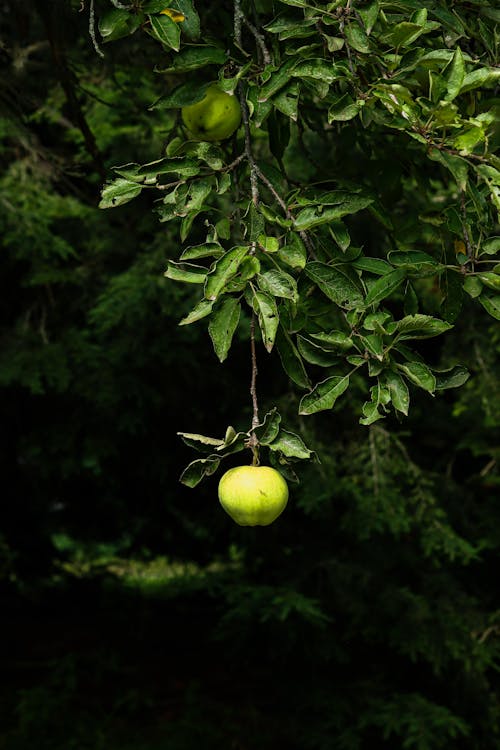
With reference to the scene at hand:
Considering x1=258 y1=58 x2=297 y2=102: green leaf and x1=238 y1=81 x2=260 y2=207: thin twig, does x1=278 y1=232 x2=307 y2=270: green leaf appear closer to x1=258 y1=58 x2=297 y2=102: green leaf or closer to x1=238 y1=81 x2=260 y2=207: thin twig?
x1=238 y1=81 x2=260 y2=207: thin twig

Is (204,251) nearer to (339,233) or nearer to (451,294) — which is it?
(339,233)

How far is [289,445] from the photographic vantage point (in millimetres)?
1222

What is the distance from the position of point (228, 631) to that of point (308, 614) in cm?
74

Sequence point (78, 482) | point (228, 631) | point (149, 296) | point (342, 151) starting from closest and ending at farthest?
point (342, 151)
point (149, 296)
point (228, 631)
point (78, 482)

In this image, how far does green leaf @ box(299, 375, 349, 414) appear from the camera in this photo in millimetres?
1266

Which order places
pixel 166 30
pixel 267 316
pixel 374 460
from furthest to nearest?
pixel 374 460, pixel 166 30, pixel 267 316

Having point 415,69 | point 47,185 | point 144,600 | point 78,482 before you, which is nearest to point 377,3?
point 415,69

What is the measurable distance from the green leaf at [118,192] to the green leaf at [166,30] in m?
0.20

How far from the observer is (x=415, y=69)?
1.37 meters

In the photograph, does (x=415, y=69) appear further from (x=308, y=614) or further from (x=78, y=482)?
(x=78, y=482)

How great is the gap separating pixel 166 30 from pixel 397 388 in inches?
23.8

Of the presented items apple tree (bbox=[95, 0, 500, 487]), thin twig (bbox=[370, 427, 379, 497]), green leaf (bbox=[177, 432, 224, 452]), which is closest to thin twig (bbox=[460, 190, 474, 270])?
apple tree (bbox=[95, 0, 500, 487])

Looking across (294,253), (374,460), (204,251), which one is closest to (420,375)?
(294,253)

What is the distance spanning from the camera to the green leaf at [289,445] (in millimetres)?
1205
